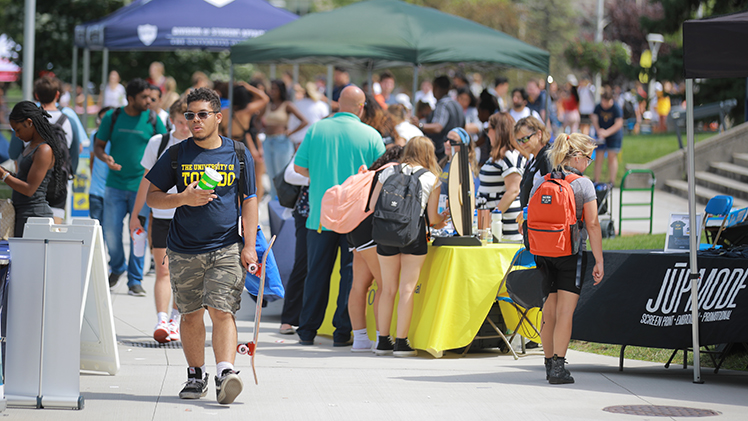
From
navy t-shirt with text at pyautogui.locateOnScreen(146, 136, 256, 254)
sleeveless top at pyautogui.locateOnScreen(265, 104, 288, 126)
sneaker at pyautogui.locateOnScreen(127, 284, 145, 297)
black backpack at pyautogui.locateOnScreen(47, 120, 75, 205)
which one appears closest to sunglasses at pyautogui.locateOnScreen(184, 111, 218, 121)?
navy t-shirt with text at pyautogui.locateOnScreen(146, 136, 256, 254)

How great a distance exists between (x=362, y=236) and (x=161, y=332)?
1842 millimetres

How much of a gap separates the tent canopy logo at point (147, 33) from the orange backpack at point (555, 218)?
9.76 metres

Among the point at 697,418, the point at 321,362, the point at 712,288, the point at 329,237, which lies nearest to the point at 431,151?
the point at 329,237

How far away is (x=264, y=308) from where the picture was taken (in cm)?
987

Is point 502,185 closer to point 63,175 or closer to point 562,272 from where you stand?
point 562,272

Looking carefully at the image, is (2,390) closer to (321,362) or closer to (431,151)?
(321,362)

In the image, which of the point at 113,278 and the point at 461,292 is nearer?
the point at 461,292

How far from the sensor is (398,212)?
23.5ft

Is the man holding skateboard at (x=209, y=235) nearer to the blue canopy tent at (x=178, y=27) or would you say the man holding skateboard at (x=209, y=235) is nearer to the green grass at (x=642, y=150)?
the blue canopy tent at (x=178, y=27)

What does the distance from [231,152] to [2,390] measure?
1.87 m

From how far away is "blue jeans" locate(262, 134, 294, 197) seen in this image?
1509 centimetres

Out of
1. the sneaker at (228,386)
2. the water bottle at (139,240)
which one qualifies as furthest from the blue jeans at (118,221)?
the sneaker at (228,386)

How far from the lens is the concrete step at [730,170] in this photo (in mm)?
16734

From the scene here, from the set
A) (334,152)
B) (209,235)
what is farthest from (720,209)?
(209,235)
